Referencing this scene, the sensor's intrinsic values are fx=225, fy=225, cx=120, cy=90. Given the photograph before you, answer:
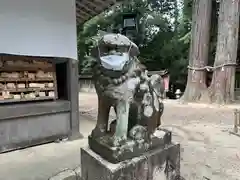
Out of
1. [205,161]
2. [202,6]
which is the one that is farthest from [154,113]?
[202,6]

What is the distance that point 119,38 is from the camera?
1598mm

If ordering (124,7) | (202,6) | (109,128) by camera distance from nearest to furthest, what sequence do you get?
(109,128), (202,6), (124,7)

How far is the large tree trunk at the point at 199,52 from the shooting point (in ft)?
25.9

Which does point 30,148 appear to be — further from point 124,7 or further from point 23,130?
point 124,7

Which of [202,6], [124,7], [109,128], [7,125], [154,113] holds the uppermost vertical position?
[124,7]

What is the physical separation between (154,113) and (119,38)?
64 cm

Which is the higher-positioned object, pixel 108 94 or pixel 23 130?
pixel 108 94

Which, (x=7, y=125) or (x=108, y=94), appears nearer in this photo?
(x=108, y=94)

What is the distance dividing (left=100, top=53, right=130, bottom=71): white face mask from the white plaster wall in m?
1.88

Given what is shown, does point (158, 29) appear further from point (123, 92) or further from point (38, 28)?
point (123, 92)

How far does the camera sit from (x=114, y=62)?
1.52 m

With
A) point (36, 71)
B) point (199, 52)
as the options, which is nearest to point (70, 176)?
point (36, 71)

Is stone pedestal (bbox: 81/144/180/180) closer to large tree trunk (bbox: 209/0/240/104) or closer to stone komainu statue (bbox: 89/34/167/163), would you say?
stone komainu statue (bbox: 89/34/167/163)

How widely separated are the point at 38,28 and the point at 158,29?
10.6m
